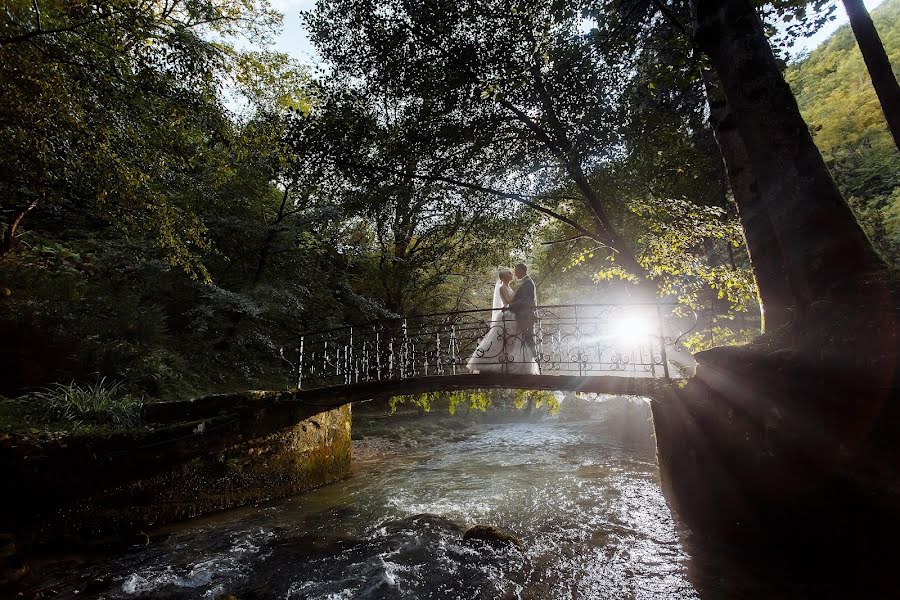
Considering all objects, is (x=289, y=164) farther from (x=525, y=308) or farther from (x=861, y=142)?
(x=861, y=142)

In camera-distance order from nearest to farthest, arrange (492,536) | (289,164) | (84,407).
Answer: (492,536), (84,407), (289,164)

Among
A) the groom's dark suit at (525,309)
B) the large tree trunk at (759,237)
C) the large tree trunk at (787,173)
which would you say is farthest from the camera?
the groom's dark suit at (525,309)

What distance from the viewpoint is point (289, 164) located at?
30.9ft

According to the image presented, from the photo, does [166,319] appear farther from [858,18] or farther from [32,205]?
[858,18]

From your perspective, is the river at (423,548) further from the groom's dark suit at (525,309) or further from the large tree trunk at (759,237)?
the groom's dark suit at (525,309)

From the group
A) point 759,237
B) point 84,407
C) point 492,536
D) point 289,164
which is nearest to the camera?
point 759,237

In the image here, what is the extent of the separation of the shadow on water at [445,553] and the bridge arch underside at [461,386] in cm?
200

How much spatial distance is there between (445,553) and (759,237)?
218 inches

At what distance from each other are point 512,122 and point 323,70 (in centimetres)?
494

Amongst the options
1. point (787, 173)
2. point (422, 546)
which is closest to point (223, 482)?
point (422, 546)

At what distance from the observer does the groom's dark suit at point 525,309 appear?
771 cm

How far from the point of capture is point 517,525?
6094 millimetres

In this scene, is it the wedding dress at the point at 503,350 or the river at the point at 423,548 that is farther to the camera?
the wedding dress at the point at 503,350

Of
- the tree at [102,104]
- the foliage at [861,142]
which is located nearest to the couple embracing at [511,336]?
the tree at [102,104]
